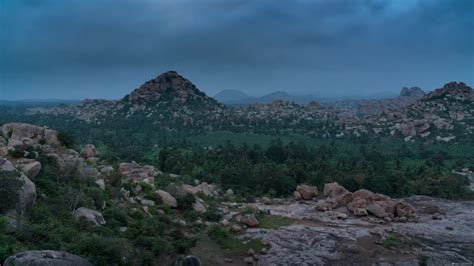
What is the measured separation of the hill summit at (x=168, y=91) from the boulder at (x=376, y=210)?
311 ft

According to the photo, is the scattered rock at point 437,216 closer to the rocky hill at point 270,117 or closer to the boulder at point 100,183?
the boulder at point 100,183

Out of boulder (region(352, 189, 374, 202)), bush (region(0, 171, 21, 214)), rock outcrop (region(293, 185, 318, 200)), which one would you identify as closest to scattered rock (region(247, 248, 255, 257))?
bush (region(0, 171, 21, 214))

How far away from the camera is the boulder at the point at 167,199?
86.5ft

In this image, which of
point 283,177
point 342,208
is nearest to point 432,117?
point 283,177

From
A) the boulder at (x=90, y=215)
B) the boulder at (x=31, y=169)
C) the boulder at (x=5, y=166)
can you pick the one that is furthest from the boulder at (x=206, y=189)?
the boulder at (x=5, y=166)

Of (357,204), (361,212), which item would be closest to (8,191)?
(361,212)

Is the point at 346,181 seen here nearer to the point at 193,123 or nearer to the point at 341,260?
the point at 341,260

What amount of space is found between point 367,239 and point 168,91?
4171 inches

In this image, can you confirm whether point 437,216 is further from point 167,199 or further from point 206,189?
point 167,199

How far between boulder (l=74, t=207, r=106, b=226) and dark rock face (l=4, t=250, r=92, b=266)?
6.40m

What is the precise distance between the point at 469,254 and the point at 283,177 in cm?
2168

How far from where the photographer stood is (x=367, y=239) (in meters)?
23.6

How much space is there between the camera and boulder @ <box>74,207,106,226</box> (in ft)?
57.0

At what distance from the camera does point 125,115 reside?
116m
